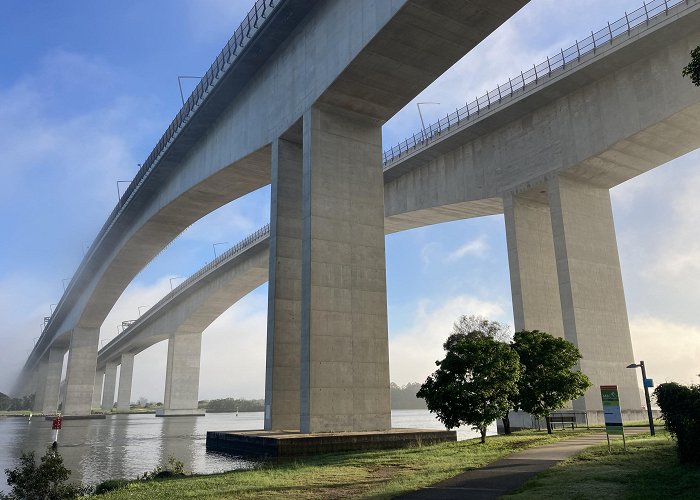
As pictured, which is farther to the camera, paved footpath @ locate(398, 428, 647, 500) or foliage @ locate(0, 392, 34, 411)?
foliage @ locate(0, 392, 34, 411)

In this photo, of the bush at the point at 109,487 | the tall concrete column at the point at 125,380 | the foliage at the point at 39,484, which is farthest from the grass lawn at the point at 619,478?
the tall concrete column at the point at 125,380

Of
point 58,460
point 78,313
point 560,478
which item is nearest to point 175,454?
point 58,460

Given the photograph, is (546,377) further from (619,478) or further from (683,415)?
(619,478)

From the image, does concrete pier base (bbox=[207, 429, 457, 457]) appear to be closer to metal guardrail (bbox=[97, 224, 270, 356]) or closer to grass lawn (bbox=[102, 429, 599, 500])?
grass lawn (bbox=[102, 429, 599, 500])

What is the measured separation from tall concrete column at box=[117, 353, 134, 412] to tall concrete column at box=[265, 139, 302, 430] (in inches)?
4220

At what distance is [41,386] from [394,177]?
116 m

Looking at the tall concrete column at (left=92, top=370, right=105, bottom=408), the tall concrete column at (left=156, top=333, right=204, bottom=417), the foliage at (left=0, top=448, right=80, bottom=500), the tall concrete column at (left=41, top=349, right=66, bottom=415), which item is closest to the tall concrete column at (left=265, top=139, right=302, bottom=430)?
the foliage at (left=0, top=448, right=80, bottom=500)

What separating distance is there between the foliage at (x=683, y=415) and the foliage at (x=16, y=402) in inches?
7421

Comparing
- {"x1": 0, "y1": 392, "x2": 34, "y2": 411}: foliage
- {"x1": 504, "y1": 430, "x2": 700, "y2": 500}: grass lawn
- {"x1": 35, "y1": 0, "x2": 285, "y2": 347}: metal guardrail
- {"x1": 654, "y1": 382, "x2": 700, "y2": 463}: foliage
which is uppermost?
{"x1": 35, "y1": 0, "x2": 285, "y2": 347}: metal guardrail

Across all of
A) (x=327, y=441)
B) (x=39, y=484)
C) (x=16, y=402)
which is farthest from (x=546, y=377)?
(x=16, y=402)

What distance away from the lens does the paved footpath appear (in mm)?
10525

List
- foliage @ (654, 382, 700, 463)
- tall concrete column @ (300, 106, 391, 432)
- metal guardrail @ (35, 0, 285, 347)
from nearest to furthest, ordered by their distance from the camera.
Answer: foliage @ (654, 382, 700, 463) → tall concrete column @ (300, 106, 391, 432) → metal guardrail @ (35, 0, 285, 347)

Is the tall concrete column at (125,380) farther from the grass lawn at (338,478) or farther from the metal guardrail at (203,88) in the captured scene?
the grass lawn at (338,478)

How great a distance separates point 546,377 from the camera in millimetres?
25469
